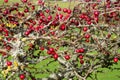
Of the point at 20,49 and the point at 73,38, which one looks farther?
the point at 73,38

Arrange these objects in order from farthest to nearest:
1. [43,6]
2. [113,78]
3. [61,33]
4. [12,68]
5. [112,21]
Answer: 1. [113,78]
2. [112,21]
3. [43,6]
4. [61,33]
5. [12,68]

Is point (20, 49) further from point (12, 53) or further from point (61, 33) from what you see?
point (61, 33)

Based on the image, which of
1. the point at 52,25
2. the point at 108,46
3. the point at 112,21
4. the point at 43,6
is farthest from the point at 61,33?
the point at 112,21

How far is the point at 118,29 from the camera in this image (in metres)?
5.51

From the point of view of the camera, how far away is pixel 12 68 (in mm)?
4137

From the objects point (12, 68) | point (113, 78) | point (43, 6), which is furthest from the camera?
point (113, 78)

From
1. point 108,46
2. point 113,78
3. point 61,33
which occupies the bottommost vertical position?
point 113,78

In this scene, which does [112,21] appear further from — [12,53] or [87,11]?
[12,53]

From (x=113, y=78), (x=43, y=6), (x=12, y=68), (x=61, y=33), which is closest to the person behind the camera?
(x=12, y=68)

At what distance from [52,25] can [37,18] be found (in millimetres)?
491

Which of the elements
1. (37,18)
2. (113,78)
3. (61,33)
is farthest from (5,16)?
(113,78)

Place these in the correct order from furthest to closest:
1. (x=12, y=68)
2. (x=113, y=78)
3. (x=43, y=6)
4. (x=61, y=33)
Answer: (x=113, y=78), (x=43, y=6), (x=61, y=33), (x=12, y=68)

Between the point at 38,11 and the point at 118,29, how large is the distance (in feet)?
4.25

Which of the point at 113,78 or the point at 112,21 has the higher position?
the point at 112,21
